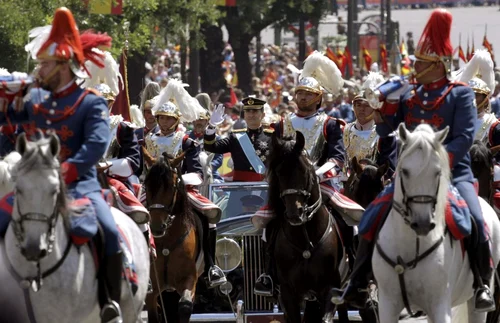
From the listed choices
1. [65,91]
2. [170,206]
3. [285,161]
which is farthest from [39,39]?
[170,206]

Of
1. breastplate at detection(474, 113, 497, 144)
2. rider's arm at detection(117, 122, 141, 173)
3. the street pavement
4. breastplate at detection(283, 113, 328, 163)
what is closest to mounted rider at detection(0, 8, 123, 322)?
rider's arm at detection(117, 122, 141, 173)

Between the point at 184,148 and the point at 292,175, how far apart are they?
9.10ft

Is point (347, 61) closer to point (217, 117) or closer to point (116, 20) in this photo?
point (116, 20)

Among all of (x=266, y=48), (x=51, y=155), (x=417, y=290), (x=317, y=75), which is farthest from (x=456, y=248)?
(x=266, y=48)

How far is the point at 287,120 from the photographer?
51.3 ft

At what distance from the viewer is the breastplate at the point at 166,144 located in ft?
54.0

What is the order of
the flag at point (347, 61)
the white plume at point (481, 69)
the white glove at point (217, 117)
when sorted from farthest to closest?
the flag at point (347, 61)
the white glove at point (217, 117)
the white plume at point (481, 69)

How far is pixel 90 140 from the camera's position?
36.5 ft

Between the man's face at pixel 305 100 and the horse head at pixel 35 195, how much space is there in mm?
5518

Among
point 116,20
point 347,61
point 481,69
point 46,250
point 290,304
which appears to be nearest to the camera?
point 46,250

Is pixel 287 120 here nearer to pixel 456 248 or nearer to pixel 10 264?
pixel 456 248

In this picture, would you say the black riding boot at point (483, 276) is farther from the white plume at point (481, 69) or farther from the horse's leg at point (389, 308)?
the white plume at point (481, 69)

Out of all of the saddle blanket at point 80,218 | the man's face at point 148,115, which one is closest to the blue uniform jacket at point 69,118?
the saddle blanket at point 80,218

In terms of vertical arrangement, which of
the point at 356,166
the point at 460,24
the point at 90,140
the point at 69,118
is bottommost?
the point at 460,24
